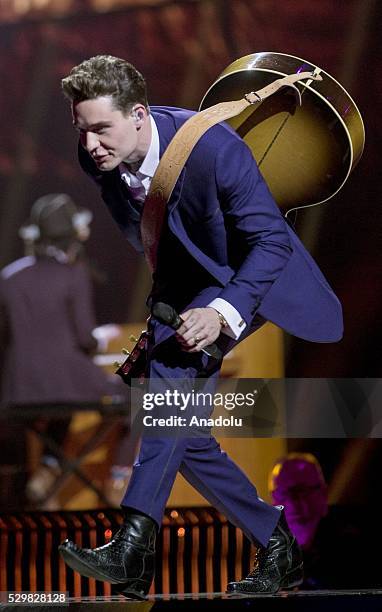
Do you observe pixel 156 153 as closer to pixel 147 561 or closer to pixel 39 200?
pixel 147 561

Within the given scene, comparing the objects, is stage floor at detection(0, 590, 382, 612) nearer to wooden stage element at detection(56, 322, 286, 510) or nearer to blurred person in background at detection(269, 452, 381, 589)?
blurred person in background at detection(269, 452, 381, 589)

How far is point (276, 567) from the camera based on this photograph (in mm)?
2865

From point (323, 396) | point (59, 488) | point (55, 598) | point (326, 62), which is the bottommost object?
point (55, 598)

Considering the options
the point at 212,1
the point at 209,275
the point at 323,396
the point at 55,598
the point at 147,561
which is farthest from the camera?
the point at 212,1

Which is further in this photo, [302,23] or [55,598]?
[302,23]

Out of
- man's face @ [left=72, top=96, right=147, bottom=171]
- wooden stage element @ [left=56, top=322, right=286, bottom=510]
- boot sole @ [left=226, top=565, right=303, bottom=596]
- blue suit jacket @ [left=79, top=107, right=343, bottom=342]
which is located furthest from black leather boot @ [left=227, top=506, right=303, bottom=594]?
man's face @ [left=72, top=96, right=147, bottom=171]

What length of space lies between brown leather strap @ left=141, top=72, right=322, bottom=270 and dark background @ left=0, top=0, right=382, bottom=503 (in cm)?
94

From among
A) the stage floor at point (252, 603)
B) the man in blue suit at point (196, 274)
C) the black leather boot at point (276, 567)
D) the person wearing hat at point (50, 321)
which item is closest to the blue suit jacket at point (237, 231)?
the man in blue suit at point (196, 274)

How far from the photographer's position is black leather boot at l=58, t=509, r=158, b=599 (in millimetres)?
2559

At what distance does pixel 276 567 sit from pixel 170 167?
1152 millimetres

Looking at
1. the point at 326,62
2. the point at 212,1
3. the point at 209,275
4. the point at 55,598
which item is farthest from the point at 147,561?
the point at 212,1

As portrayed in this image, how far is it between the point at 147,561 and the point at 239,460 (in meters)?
1.36

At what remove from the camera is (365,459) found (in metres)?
4.31

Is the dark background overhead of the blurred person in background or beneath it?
overhead
